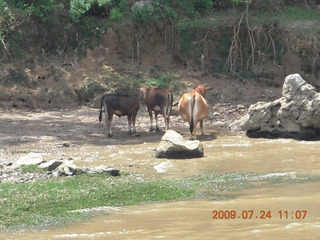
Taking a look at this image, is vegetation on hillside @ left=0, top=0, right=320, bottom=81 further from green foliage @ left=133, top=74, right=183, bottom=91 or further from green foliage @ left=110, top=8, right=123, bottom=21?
green foliage @ left=133, top=74, right=183, bottom=91

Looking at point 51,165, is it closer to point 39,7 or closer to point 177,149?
point 177,149

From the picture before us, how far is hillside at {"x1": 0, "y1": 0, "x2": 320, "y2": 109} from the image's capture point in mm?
22375

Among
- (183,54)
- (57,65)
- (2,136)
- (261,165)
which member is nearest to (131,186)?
(261,165)

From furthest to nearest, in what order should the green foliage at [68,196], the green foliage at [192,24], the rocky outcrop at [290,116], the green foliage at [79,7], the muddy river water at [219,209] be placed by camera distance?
1. the green foliage at [192,24]
2. the green foliage at [79,7]
3. the rocky outcrop at [290,116]
4. the green foliage at [68,196]
5. the muddy river water at [219,209]

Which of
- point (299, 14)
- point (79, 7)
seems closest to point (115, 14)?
point (79, 7)

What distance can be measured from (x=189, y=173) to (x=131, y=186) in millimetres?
2061

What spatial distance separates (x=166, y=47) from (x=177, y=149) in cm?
991

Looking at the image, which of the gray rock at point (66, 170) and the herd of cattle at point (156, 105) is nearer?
the gray rock at point (66, 170)

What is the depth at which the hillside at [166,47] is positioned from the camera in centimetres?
2238

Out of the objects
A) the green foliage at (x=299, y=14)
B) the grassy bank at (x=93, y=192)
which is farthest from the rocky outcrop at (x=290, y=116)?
the green foliage at (x=299, y=14)

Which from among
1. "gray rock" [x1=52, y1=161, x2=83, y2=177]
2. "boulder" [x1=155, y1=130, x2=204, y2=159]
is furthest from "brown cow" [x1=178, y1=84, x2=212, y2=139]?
"gray rock" [x1=52, y1=161, x2=83, y2=177]

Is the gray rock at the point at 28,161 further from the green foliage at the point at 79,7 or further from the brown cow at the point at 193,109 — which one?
the green foliage at the point at 79,7
